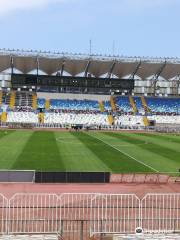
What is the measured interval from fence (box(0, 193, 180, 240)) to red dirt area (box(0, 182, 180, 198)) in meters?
2.80

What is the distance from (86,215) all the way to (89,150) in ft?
78.0

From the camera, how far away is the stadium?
17.3 meters

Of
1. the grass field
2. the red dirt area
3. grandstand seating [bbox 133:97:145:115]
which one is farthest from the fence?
grandstand seating [bbox 133:97:145:115]

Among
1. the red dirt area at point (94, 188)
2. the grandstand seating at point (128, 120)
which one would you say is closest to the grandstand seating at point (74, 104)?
the grandstand seating at point (128, 120)

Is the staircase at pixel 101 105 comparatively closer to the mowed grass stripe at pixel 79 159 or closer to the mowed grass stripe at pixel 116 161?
the mowed grass stripe at pixel 79 159

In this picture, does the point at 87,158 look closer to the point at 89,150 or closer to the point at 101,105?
the point at 89,150

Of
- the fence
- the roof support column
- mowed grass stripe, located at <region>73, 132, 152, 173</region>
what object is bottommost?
the fence

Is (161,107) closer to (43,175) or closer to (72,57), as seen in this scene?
(72,57)

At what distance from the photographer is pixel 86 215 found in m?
18.4

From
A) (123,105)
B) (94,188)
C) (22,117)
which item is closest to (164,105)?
(123,105)

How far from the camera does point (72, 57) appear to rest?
282 ft

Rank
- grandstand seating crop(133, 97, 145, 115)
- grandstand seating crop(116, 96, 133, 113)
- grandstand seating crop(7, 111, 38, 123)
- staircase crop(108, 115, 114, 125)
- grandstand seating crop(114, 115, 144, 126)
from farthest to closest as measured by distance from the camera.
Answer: grandstand seating crop(116, 96, 133, 113)
grandstand seating crop(133, 97, 145, 115)
staircase crop(108, 115, 114, 125)
grandstand seating crop(114, 115, 144, 126)
grandstand seating crop(7, 111, 38, 123)

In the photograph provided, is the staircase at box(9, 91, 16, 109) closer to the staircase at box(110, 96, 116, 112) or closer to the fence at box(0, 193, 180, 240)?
the staircase at box(110, 96, 116, 112)

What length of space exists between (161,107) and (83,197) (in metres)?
78.7
